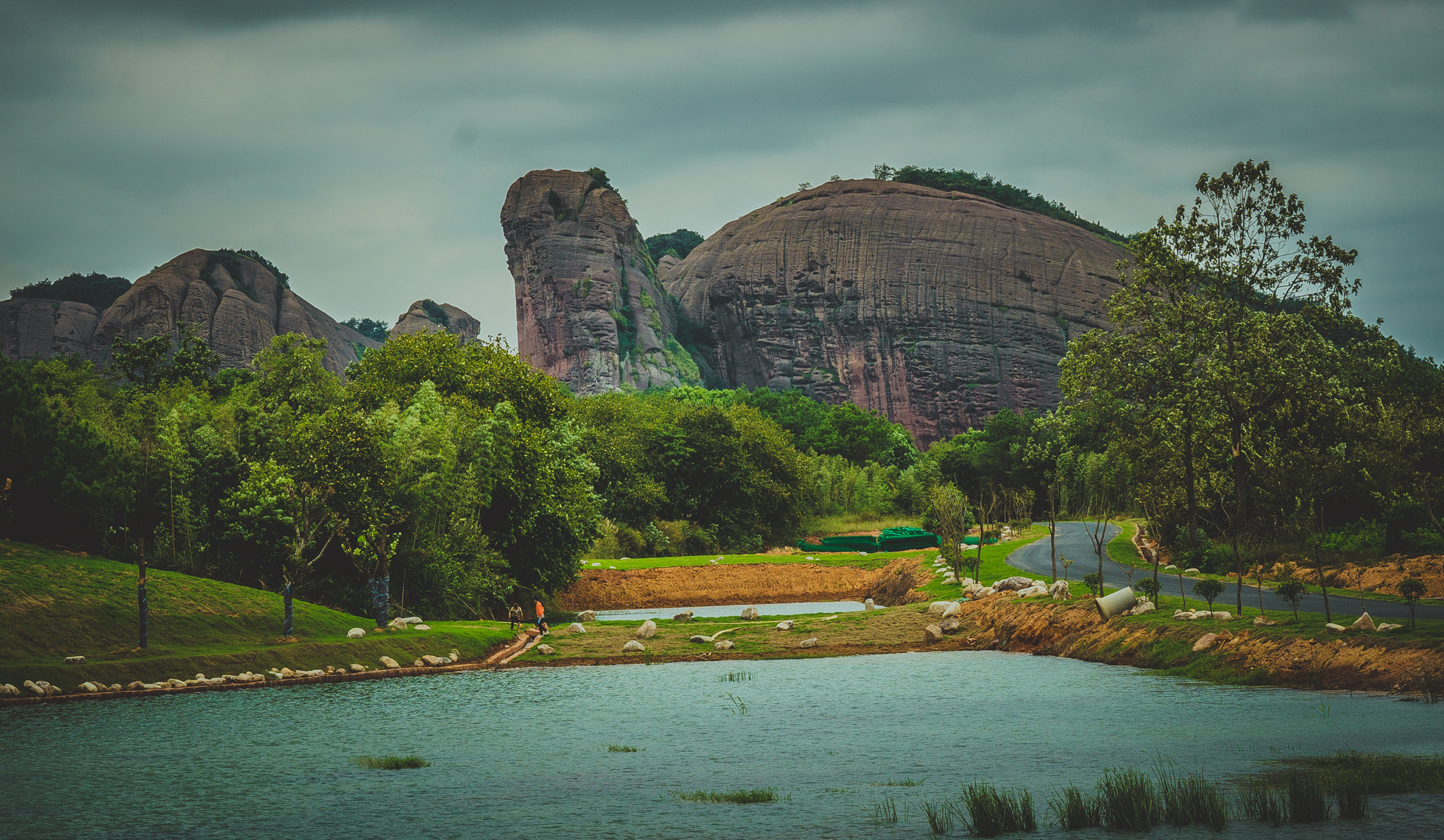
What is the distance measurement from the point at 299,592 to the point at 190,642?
8.72 meters

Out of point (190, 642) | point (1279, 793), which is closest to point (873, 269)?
point (190, 642)

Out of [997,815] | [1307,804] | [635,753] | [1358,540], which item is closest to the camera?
[1307,804]

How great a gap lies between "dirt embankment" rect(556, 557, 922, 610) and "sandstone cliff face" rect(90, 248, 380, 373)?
252 ft

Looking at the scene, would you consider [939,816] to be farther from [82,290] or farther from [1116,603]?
[82,290]

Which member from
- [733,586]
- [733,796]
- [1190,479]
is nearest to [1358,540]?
[1190,479]

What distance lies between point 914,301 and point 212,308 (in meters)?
97.6

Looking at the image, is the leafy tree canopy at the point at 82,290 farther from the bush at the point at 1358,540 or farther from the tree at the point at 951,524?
the bush at the point at 1358,540

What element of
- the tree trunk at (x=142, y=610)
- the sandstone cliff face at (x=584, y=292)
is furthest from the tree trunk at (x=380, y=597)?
the sandstone cliff face at (x=584, y=292)

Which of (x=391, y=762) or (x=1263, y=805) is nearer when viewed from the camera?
(x=1263, y=805)

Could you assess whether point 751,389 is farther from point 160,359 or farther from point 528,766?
point 528,766

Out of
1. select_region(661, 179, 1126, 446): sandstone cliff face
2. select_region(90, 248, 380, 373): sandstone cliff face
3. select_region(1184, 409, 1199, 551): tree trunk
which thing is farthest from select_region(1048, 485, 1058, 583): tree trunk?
select_region(90, 248, 380, 373): sandstone cliff face

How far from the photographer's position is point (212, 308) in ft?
422

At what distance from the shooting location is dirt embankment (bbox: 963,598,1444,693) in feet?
69.4

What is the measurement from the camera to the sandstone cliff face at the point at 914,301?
14762cm
